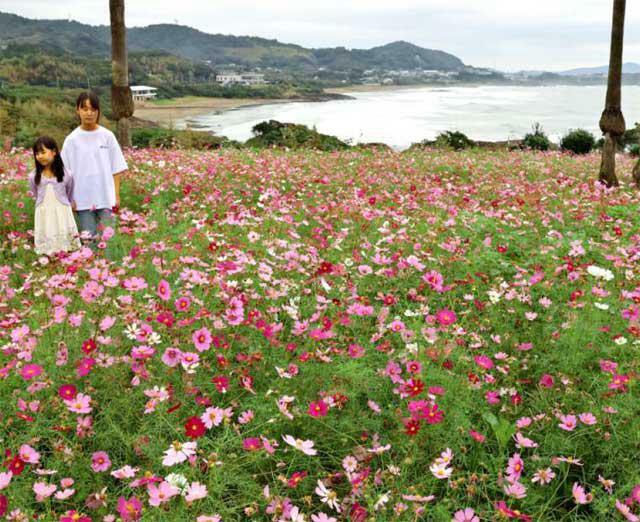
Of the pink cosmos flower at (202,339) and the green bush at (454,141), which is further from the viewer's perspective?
the green bush at (454,141)

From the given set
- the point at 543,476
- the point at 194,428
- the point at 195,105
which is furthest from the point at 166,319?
the point at 195,105

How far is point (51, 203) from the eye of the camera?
5512mm

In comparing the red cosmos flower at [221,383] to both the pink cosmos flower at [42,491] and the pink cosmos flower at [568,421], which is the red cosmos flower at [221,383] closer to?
the pink cosmos flower at [42,491]

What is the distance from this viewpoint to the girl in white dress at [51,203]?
5.46 meters

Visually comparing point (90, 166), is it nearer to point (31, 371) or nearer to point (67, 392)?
point (31, 371)

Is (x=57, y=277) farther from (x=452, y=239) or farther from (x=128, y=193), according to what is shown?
(x=128, y=193)

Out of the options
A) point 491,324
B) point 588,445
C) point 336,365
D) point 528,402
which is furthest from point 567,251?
point 336,365

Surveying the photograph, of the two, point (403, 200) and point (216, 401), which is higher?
point (403, 200)

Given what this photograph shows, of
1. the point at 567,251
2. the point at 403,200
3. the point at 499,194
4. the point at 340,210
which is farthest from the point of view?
the point at 499,194

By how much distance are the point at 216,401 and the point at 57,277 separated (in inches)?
55.2

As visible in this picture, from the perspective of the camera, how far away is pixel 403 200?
303 inches

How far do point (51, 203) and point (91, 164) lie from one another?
1.78 ft

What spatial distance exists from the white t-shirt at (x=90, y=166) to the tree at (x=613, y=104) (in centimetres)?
865

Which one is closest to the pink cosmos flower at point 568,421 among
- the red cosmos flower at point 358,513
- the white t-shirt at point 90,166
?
the red cosmos flower at point 358,513
